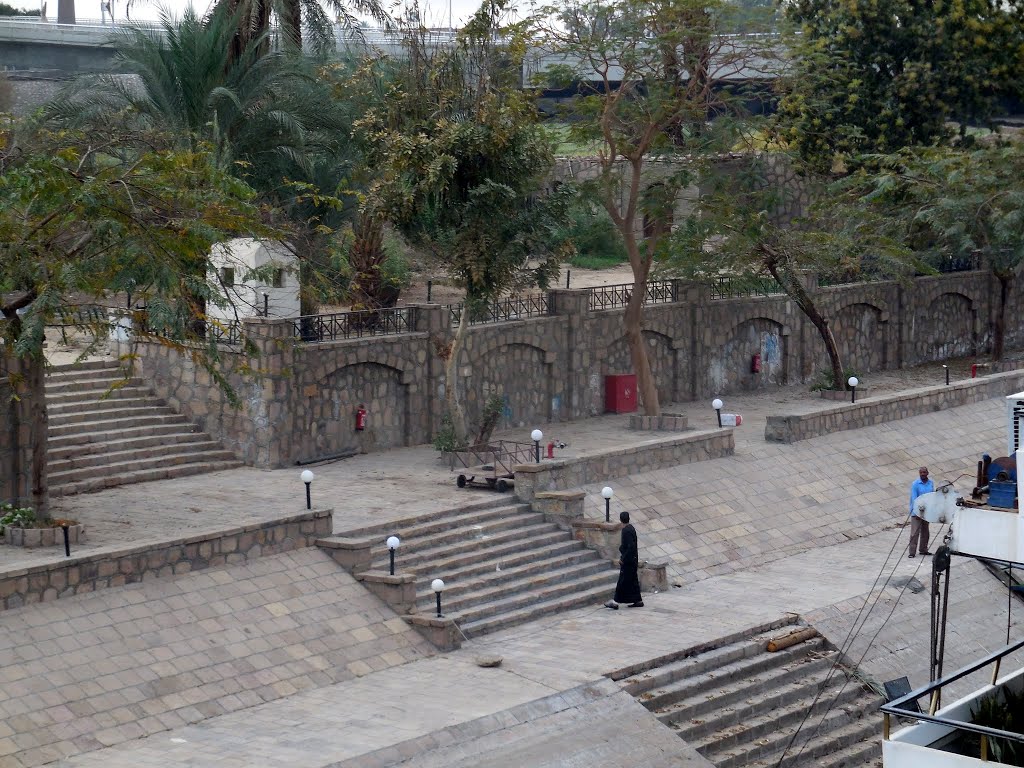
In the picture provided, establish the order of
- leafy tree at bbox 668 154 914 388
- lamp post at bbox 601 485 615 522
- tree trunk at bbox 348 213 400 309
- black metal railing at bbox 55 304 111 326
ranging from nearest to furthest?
1. black metal railing at bbox 55 304 111 326
2. lamp post at bbox 601 485 615 522
3. tree trunk at bbox 348 213 400 309
4. leafy tree at bbox 668 154 914 388

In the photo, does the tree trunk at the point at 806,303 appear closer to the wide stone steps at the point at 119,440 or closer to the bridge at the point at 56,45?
the wide stone steps at the point at 119,440

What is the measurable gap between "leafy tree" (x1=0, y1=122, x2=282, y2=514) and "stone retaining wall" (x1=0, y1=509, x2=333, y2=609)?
203 cm

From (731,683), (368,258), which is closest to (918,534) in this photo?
(731,683)

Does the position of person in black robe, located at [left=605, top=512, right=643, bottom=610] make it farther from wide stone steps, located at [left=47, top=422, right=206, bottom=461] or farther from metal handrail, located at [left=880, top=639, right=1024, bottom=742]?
wide stone steps, located at [left=47, top=422, right=206, bottom=461]

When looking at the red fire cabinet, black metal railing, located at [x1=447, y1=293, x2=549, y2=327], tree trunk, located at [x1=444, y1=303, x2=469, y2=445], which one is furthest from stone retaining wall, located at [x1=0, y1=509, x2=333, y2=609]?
the red fire cabinet

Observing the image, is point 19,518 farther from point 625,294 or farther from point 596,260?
point 596,260

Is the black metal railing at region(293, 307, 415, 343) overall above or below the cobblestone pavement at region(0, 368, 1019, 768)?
above

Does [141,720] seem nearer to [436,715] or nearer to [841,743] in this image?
[436,715]

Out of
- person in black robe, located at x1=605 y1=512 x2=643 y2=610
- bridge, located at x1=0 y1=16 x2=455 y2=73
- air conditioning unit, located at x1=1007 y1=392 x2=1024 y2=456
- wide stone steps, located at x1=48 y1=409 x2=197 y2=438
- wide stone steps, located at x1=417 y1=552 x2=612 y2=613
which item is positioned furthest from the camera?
bridge, located at x1=0 y1=16 x2=455 y2=73

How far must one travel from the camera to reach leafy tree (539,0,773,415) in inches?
1075

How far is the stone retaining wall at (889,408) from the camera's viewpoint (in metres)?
28.5

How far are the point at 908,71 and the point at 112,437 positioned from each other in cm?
2367

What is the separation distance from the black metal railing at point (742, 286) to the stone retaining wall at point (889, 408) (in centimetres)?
330

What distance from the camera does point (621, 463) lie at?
2467cm
